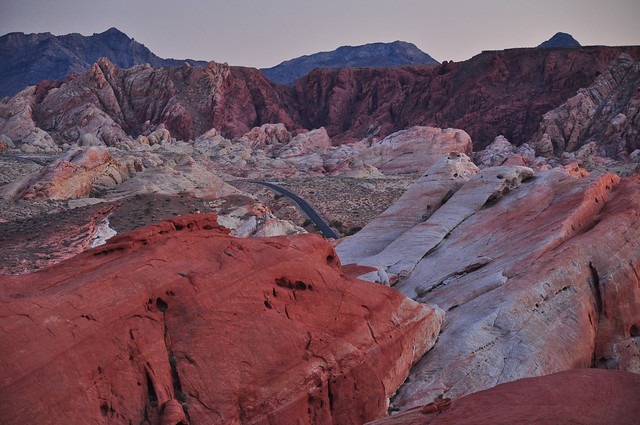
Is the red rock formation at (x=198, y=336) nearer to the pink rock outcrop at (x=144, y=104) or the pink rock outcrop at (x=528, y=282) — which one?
the pink rock outcrop at (x=528, y=282)

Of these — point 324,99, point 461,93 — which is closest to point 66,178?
point 461,93

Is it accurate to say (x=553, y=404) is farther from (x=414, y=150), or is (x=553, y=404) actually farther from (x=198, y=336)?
(x=414, y=150)

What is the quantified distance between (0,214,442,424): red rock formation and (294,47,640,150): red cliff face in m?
93.2

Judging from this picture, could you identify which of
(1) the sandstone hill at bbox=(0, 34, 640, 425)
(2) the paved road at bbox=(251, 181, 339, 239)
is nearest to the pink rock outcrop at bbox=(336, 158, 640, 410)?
(1) the sandstone hill at bbox=(0, 34, 640, 425)

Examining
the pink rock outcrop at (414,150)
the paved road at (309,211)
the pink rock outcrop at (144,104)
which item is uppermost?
the pink rock outcrop at (144,104)

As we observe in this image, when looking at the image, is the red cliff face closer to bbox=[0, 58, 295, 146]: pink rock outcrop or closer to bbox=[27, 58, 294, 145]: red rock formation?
bbox=[0, 58, 295, 146]: pink rock outcrop

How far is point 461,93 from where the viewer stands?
371ft

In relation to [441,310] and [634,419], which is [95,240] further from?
[634,419]

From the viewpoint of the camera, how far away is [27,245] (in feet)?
83.9

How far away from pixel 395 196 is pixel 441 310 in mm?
41441

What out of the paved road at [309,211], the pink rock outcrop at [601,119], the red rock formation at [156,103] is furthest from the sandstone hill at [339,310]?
the red rock formation at [156,103]

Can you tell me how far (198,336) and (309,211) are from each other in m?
40.4

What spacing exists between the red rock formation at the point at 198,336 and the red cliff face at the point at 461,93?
93.2 meters

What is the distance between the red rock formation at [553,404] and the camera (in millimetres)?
6602
